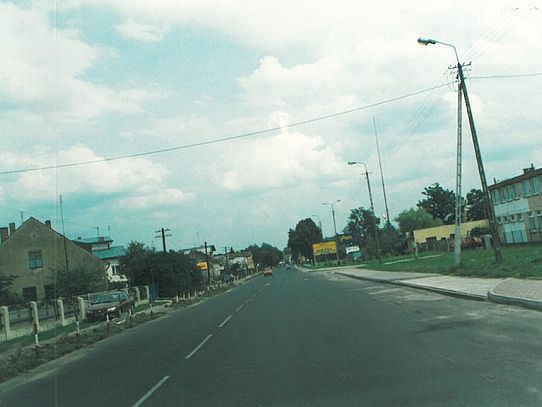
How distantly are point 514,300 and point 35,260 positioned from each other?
167ft

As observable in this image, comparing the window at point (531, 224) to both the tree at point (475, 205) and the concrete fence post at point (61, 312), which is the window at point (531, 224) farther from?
the tree at point (475, 205)

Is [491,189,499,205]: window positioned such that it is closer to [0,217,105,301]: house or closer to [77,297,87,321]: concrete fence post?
[0,217,105,301]: house

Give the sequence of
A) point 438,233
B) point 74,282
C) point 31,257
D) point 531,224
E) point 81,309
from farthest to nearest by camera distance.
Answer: point 438,233
point 31,257
point 531,224
point 74,282
point 81,309

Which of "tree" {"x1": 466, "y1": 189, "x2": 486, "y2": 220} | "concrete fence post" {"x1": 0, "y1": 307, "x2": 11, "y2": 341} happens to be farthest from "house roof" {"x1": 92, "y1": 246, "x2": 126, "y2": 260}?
"tree" {"x1": 466, "y1": 189, "x2": 486, "y2": 220}

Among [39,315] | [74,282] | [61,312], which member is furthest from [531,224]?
[39,315]

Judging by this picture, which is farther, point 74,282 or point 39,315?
point 74,282

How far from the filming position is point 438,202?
141 meters

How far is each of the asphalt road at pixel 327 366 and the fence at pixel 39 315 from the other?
10178mm

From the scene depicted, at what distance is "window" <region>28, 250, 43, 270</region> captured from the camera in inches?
2237

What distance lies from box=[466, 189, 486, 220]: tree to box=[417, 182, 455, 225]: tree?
4162mm

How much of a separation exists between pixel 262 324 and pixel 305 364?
831 centimetres

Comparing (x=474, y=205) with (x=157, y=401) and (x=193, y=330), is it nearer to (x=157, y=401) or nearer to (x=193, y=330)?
(x=193, y=330)

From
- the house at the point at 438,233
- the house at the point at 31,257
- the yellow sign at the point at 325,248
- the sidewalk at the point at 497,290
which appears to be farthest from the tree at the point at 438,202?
the sidewalk at the point at 497,290

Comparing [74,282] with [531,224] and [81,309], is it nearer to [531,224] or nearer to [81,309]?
[81,309]
